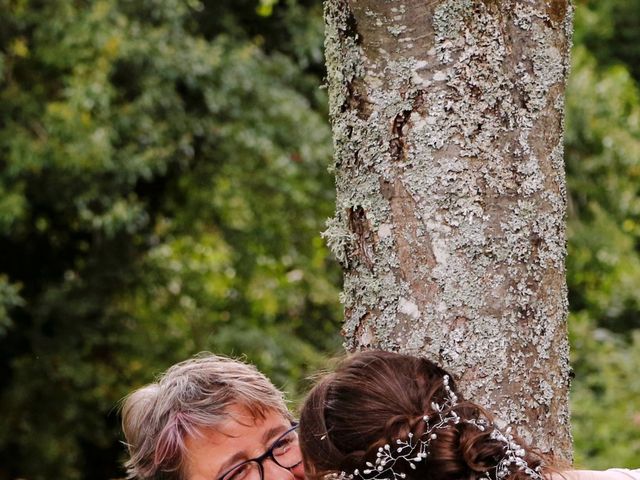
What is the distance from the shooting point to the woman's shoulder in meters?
1.54

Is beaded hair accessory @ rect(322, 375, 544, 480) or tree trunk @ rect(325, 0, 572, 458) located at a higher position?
tree trunk @ rect(325, 0, 572, 458)

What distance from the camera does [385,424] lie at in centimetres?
142

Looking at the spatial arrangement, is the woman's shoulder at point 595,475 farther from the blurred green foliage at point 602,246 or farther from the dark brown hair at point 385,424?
the blurred green foliage at point 602,246

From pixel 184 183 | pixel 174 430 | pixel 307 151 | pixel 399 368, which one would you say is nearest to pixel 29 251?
pixel 184 183

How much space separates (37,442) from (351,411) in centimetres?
668

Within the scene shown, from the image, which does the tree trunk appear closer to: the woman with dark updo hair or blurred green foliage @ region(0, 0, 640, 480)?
the woman with dark updo hair

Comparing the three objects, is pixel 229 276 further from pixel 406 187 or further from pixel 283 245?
pixel 406 187

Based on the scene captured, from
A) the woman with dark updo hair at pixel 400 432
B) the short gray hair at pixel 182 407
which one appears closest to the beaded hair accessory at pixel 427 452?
the woman with dark updo hair at pixel 400 432

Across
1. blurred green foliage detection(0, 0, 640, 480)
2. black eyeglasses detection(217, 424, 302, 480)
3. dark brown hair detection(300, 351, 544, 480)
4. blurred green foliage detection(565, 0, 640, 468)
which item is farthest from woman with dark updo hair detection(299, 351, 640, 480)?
blurred green foliage detection(565, 0, 640, 468)

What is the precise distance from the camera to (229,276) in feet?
26.0

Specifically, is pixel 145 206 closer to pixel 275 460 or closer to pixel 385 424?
pixel 275 460

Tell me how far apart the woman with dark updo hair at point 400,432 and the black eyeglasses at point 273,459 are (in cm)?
36

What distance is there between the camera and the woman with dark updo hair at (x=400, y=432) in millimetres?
1412

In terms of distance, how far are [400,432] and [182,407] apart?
670mm
